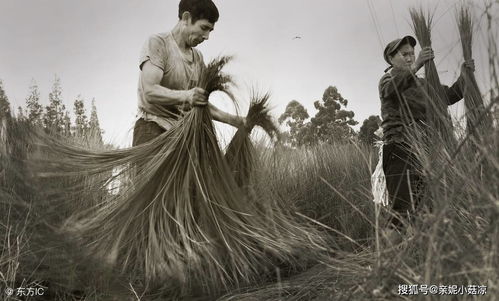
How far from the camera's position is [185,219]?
2154 millimetres

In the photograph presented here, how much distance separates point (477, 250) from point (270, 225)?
1261 millimetres

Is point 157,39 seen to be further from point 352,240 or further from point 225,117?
point 352,240

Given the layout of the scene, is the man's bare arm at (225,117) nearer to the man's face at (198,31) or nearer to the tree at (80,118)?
the man's face at (198,31)

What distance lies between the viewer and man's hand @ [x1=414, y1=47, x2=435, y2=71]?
2357mm

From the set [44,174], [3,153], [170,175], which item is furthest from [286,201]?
[3,153]

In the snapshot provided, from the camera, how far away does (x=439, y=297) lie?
3.67 feet

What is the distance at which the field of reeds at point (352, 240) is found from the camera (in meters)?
1.11

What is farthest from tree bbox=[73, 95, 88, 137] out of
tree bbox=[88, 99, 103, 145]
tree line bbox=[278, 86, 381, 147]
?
tree line bbox=[278, 86, 381, 147]

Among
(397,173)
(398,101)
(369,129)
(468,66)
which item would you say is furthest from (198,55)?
(369,129)

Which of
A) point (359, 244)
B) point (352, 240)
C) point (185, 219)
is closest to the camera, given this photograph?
point (352, 240)

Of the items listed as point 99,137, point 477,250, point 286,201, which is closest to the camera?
point 477,250

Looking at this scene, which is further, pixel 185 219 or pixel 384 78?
pixel 384 78

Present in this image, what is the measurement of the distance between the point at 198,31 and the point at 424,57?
111cm

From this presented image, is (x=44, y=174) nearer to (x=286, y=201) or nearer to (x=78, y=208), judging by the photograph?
(x=78, y=208)
